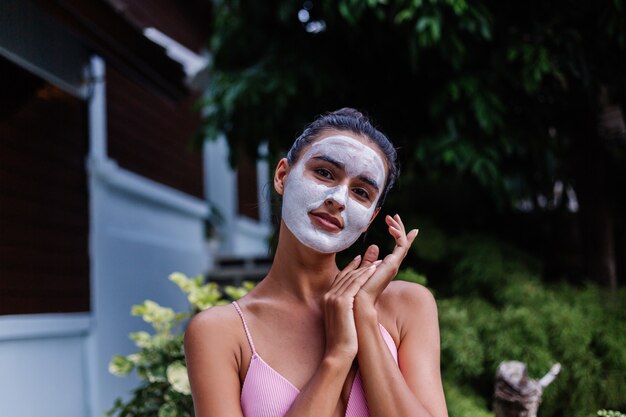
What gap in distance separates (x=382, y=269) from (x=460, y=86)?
2.76m

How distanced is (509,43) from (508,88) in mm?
332

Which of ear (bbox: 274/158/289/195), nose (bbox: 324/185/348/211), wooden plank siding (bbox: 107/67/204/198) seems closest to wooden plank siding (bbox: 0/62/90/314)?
wooden plank siding (bbox: 107/67/204/198)

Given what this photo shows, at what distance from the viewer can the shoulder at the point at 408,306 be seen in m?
2.00

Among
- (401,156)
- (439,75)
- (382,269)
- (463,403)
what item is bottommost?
(463,403)

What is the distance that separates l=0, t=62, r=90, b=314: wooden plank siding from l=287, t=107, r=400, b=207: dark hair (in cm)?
262

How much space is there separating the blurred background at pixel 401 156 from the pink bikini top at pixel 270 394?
5.49 ft

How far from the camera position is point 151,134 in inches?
285

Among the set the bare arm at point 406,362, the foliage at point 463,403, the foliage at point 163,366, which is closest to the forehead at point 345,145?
the bare arm at point 406,362

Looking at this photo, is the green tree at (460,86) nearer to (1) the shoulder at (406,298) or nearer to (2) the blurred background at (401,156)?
(2) the blurred background at (401,156)

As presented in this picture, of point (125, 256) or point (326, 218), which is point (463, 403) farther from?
point (125, 256)

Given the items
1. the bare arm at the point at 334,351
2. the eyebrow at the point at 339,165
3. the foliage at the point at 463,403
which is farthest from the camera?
the foliage at the point at 463,403

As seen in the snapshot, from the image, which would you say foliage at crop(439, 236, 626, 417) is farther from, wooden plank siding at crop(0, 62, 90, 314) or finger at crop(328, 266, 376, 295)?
wooden plank siding at crop(0, 62, 90, 314)

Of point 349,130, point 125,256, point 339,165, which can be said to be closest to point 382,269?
point 339,165

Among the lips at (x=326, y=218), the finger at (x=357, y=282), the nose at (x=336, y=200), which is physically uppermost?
the nose at (x=336, y=200)
